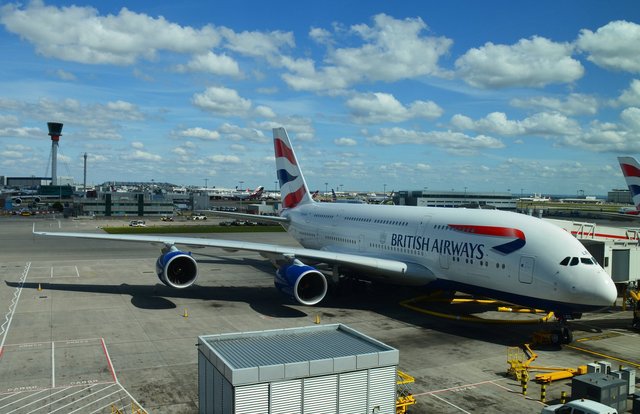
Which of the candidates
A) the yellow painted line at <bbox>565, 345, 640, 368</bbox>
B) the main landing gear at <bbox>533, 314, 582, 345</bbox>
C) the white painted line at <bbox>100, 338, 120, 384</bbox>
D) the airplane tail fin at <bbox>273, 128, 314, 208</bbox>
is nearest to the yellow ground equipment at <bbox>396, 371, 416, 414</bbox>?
the main landing gear at <bbox>533, 314, 582, 345</bbox>

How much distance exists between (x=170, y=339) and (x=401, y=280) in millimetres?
10875

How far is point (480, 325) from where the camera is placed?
22.4 meters

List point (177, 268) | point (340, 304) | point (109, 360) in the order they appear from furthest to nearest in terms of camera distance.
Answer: point (340, 304)
point (177, 268)
point (109, 360)

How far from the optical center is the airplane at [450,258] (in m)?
18.7

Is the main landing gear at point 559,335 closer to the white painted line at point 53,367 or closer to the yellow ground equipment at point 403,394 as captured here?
the yellow ground equipment at point 403,394

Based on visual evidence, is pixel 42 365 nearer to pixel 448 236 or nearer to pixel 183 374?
pixel 183 374

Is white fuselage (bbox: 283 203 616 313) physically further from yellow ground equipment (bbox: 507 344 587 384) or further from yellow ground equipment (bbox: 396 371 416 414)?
yellow ground equipment (bbox: 396 371 416 414)

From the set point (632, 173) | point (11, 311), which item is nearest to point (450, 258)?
point (11, 311)

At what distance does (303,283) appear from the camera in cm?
2386

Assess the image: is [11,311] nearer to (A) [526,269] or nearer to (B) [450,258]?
(B) [450,258]

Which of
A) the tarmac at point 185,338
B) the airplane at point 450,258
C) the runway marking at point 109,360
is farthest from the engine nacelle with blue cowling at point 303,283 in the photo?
the runway marking at point 109,360

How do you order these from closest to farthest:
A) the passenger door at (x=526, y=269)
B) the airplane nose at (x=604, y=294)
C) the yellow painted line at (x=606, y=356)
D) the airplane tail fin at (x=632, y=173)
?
the yellow painted line at (x=606, y=356), the airplane nose at (x=604, y=294), the passenger door at (x=526, y=269), the airplane tail fin at (x=632, y=173)

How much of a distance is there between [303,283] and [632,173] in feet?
93.2

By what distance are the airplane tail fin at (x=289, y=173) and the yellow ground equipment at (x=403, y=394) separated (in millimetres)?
25718
